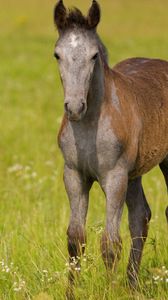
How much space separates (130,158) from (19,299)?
53.9 inches

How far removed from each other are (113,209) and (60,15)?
1513 mm

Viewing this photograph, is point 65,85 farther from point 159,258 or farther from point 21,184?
point 21,184

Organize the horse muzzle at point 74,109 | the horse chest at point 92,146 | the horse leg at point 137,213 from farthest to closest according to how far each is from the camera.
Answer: the horse leg at point 137,213 < the horse chest at point 92,146 < the horse muzzle at point 74,109

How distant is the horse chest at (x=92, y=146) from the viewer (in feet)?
18.9

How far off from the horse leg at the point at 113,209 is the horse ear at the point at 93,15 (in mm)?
1096

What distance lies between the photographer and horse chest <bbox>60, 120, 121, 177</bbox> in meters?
5.76

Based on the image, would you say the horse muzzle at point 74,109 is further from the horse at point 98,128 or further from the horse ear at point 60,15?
the horse ear at point 60,15

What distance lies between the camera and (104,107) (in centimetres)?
586

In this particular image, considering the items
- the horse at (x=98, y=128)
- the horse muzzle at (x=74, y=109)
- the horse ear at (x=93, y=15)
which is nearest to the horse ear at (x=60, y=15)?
the horse at (x=98, y=128)

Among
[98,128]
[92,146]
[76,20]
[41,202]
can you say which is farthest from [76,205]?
[41,202]

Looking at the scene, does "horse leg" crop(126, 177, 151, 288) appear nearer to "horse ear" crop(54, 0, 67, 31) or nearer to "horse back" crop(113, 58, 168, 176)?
"horse back" crop(113, 58, 168, 176)

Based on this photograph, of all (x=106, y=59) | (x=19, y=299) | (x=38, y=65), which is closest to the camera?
(x=19, y=299)

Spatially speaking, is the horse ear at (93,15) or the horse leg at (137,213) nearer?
the horse ear at (93,15)

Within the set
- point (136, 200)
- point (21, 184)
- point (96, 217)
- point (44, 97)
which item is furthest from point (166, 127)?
point (44, 97)
